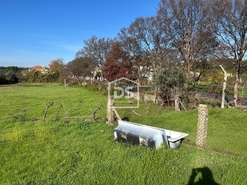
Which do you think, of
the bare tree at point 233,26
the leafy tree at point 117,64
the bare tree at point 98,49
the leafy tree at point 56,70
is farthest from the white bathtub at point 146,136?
the leafy tree at point 56,70

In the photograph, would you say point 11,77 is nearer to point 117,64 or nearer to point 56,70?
point 56,70

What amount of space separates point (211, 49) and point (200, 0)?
429 centimetres

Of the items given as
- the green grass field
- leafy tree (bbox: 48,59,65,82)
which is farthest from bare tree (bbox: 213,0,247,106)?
leafy tree (bbox: 48,59,65,82)

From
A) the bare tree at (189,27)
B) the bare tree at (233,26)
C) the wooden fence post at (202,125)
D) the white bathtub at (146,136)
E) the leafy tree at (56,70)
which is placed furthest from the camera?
the leafy tree at (56,70)

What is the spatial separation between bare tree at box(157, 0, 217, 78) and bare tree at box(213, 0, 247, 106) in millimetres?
1771

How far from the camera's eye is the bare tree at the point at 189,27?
15539mm

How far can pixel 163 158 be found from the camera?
367cm

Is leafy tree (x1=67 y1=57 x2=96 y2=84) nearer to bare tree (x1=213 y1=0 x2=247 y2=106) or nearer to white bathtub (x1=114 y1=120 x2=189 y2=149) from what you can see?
bare tree (x1=213 y1=0 x2=247 y2=106)

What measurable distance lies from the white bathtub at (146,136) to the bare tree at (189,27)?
12.2 m

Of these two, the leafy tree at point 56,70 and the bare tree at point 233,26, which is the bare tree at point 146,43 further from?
the leafy tree at point 56,70

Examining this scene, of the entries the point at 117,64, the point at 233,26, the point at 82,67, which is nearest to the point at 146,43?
the point at 117,64

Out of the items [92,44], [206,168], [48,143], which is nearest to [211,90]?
[206,168]

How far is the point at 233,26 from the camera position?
1227 centimetres

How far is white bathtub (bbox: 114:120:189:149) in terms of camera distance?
4023 mm
